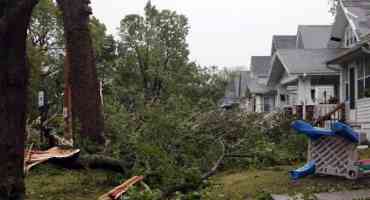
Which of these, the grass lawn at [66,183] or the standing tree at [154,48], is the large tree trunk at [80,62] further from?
the standing tree at [154,48]

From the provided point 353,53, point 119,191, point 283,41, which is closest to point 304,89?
point 353,53

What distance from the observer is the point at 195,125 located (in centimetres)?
1052

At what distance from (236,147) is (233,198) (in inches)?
160

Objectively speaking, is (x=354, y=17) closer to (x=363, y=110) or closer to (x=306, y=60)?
(x=306, y=60)

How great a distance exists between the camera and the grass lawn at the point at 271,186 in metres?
6.83

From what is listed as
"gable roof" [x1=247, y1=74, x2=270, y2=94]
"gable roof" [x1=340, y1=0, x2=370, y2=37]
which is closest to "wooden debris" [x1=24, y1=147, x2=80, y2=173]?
"gable roof" [x1=340, y1=0, x2=370, y2=37]

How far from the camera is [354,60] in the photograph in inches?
715

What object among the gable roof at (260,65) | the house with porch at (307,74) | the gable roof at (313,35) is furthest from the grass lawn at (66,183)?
the gable roof at (260,65)

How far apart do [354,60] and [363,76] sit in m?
0.84

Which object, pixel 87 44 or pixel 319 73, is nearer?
pixel 87 44

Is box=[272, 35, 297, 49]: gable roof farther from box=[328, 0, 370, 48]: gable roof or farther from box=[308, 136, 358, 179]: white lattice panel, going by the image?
box=[308, 136, 358, 179]: white lattice panel

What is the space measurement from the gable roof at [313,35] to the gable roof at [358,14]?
29.7ft

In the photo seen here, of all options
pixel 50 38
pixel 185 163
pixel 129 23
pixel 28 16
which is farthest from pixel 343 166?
pixel 129 23

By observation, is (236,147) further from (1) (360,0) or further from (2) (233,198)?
(1) (360,0)
